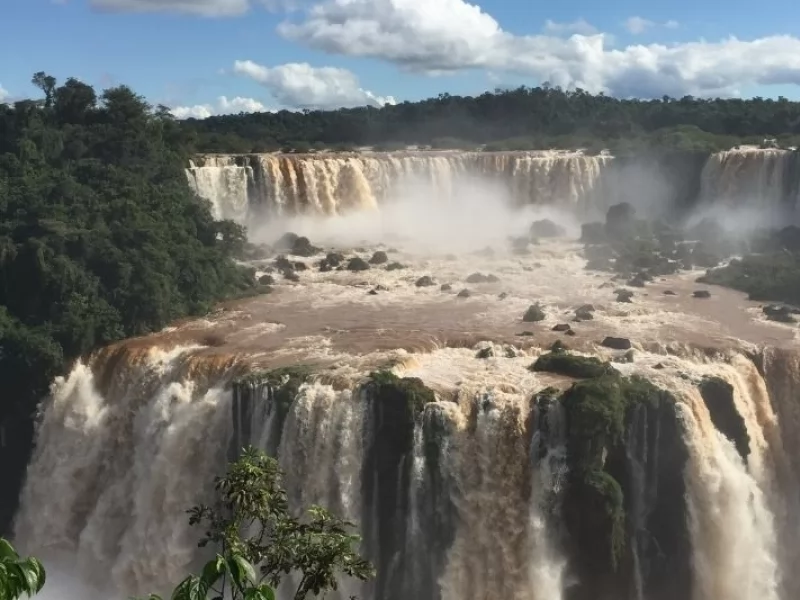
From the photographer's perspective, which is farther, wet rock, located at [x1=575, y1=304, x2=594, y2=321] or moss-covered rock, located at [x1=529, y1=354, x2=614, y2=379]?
wet rock, located at [x1=575, y1=304, x2=594, y2=321]

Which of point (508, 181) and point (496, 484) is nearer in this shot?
point (496, 484)

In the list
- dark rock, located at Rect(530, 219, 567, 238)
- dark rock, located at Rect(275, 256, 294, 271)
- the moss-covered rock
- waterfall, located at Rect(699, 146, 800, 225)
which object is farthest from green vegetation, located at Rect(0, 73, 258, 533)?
waterfall, located at Rect(699, 146, 800, 225)

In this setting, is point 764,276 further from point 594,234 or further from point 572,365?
point 572,365

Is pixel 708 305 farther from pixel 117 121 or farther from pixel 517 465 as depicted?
pixel 117 121

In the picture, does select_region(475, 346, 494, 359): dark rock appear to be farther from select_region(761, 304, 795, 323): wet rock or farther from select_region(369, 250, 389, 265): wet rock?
select_region(369, 250, 389, 265): wet rock

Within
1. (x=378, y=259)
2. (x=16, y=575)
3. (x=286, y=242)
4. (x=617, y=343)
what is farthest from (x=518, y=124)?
(x=16, y=575)

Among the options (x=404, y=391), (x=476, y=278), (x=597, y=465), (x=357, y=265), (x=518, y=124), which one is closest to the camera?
(x=597, y=465)
